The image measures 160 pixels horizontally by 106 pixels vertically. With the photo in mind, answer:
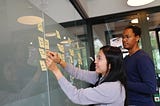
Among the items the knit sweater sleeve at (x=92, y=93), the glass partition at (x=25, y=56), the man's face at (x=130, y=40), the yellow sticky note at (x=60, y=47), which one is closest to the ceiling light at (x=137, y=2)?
the man's face at (x=130, y=40)

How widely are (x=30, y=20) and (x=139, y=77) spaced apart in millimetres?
1015

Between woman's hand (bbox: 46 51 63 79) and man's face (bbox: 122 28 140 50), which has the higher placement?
man's face (bbox: 122 28 140 50)

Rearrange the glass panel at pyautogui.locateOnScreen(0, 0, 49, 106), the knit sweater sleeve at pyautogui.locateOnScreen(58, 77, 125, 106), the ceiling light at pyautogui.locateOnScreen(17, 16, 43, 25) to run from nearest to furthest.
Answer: the glass panel at pyautogui.locateOnScreen(0, 0, 49, 106)
the ceiling light at pyautogui.locateOnScreen(17, 16, 43, 25)
the knit sweater sleeve at pyautogui.locateOnScreen(58, 77, 125, 106)

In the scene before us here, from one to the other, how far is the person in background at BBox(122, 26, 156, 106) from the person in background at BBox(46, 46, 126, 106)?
29 cm

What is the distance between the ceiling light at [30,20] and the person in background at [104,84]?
215mm

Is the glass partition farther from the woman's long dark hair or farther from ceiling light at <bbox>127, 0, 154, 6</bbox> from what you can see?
ceiling light at <bbox>127, 0, 154, 6</bbox>

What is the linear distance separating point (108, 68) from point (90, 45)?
1669 millimetres

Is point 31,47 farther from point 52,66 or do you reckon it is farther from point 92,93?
point 92,93

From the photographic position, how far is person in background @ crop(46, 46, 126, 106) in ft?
3.63

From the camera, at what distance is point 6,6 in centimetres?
81

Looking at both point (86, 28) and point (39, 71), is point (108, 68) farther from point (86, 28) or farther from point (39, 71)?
point (86, 28)

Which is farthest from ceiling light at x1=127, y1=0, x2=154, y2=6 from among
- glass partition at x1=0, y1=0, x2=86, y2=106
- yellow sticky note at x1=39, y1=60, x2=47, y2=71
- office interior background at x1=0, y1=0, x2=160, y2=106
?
yellow sticky note at x1=39, y1=60, x2=47, y2=71

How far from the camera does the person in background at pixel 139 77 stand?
1.48 meters

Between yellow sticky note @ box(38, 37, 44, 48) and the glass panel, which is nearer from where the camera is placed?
the glass panel
